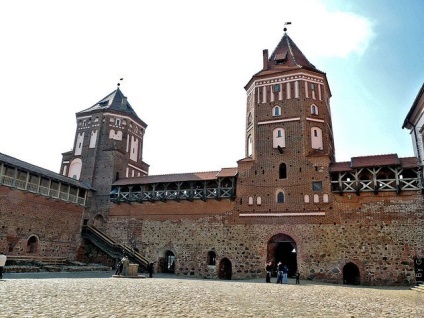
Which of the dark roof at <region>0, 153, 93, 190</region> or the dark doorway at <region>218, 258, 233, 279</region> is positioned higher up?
the dark roof at <region>0, 153, 93, 190</region>

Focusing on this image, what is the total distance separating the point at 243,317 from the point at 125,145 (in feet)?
85.4

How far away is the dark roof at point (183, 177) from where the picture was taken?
24.2m

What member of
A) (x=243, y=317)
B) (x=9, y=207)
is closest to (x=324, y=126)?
(x=243, y=317)

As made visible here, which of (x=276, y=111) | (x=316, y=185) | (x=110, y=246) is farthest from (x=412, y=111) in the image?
(x=110, y=246)

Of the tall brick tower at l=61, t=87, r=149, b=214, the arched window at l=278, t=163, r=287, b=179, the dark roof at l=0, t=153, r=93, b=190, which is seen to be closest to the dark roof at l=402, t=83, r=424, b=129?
the arched window at l=278, t=163, r=287, b=179

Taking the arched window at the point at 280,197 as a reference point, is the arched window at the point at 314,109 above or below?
above

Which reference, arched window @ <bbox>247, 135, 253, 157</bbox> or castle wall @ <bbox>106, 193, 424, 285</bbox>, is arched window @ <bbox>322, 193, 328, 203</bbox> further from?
arched window @ <bbox>247, 135, 253, 157</bbox>

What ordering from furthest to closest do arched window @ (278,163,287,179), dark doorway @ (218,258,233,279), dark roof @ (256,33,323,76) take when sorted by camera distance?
dark roof @ (256,33,323,76)
arched window @ (278,163,287,179)
dark doorway @ (218,258,233,279)

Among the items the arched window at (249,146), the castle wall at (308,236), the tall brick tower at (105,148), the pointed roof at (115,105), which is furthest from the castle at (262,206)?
the pointed roof at (115,105)

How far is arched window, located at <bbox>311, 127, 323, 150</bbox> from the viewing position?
23156 mm

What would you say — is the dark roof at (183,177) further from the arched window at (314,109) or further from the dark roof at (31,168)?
the arched window at (314,109)

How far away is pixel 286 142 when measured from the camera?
23250 millimetres

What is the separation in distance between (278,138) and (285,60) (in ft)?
23.1

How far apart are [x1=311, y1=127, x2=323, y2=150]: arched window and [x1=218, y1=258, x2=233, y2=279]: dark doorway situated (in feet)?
32.9
